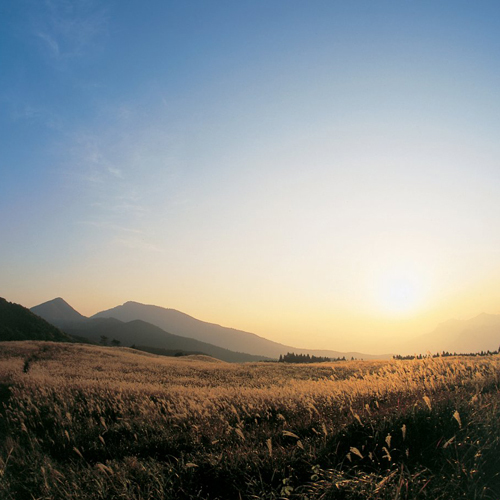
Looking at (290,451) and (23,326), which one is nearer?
(290,451)

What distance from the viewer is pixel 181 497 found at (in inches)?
146

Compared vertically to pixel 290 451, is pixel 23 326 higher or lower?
lower

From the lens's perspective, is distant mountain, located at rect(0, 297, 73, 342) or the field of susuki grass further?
distant mountain, located at rect(0, 297, 73, 342)

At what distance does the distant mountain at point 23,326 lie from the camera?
70012mm

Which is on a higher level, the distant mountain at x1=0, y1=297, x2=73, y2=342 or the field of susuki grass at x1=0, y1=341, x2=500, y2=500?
the field of susuki grass at x1=0, y1=341, x2=500, y2=500

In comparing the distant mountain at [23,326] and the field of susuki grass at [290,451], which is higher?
the field of susuki grass at [290,451]

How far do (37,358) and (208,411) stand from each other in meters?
26.5

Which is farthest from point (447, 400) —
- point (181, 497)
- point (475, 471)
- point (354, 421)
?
point (181, 497)

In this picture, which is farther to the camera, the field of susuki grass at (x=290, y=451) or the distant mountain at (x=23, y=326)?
the distant mountain at (x=23, y=326)

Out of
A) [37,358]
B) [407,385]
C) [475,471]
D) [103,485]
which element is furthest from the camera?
[37,358]

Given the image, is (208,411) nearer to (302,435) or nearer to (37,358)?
(302,435)

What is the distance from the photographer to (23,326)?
76000 millimetres

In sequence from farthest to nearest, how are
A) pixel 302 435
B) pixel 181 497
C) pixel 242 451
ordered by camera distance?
pixel 302 435 → pixel 242 451 → pixel 181 497

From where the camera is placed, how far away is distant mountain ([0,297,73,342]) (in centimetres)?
7001
